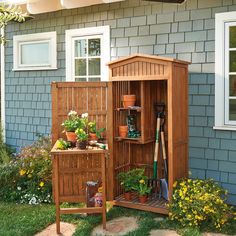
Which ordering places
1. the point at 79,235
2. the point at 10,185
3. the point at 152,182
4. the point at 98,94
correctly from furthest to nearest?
the point at 10,185
the point at 152,182
the point at 98,94
the point at 79,235

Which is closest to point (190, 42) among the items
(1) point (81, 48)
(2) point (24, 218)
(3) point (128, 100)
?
(3) point (128, 100)

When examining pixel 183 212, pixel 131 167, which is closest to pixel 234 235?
pixel 183 212

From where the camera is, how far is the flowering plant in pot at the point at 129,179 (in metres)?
5.35

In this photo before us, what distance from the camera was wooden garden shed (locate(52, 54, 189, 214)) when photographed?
496 centimetres

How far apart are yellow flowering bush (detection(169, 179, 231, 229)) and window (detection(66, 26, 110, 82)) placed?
8.21 feet

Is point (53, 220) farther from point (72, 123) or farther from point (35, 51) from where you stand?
point (35, 51)

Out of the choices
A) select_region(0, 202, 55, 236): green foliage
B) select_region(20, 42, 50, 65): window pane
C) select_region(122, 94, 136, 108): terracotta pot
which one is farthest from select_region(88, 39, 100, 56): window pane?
select_region(0, 202, 55, 236): green foliage

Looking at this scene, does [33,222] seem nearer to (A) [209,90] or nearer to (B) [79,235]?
(B) [79,235]

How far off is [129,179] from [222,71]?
1.89 m

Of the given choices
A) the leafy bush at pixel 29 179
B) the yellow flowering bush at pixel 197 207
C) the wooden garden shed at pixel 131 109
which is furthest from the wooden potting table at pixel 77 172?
the yellow flowering bush at pixel 197 207

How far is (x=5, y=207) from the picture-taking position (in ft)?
18.1

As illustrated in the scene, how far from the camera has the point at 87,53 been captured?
675 centimetres

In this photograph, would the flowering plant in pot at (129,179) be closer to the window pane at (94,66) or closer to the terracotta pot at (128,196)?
the terracotta pot at (128,196)

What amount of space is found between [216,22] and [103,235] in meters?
3.10
